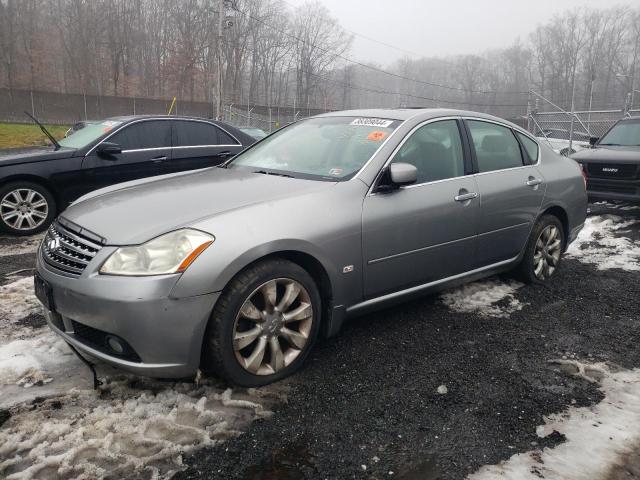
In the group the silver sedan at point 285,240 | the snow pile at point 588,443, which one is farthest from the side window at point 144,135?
the snow pile at point 588,443

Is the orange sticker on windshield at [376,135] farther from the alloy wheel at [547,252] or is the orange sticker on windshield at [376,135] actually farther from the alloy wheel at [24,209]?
the alloy wheel at [24,209]

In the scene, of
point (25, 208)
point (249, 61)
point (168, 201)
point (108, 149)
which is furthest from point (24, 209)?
point (249, 61)

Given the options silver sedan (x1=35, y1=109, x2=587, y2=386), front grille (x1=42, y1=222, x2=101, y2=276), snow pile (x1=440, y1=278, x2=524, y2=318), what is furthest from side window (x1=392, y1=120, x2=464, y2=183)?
front grille (x1=42, y1=222, x2=101, y2=276)

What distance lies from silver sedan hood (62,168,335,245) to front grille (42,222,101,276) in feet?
0.27

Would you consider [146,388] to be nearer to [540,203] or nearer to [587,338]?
[587,338]

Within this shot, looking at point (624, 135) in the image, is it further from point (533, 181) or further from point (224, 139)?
point (224, 139)

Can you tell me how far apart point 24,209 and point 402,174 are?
5204 millimetres

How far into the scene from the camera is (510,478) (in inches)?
87.6

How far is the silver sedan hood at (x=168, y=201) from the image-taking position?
9.04 feet

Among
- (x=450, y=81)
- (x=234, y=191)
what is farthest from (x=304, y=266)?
(x=450, y=81)

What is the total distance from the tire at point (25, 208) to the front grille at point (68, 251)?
386 cm

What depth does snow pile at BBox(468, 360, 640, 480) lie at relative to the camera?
2.28 m

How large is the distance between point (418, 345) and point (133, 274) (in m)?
1.99

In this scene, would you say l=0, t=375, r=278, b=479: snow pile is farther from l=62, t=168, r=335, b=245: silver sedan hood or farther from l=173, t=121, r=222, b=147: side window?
l=173, t=121, r=222, b=147: side window
